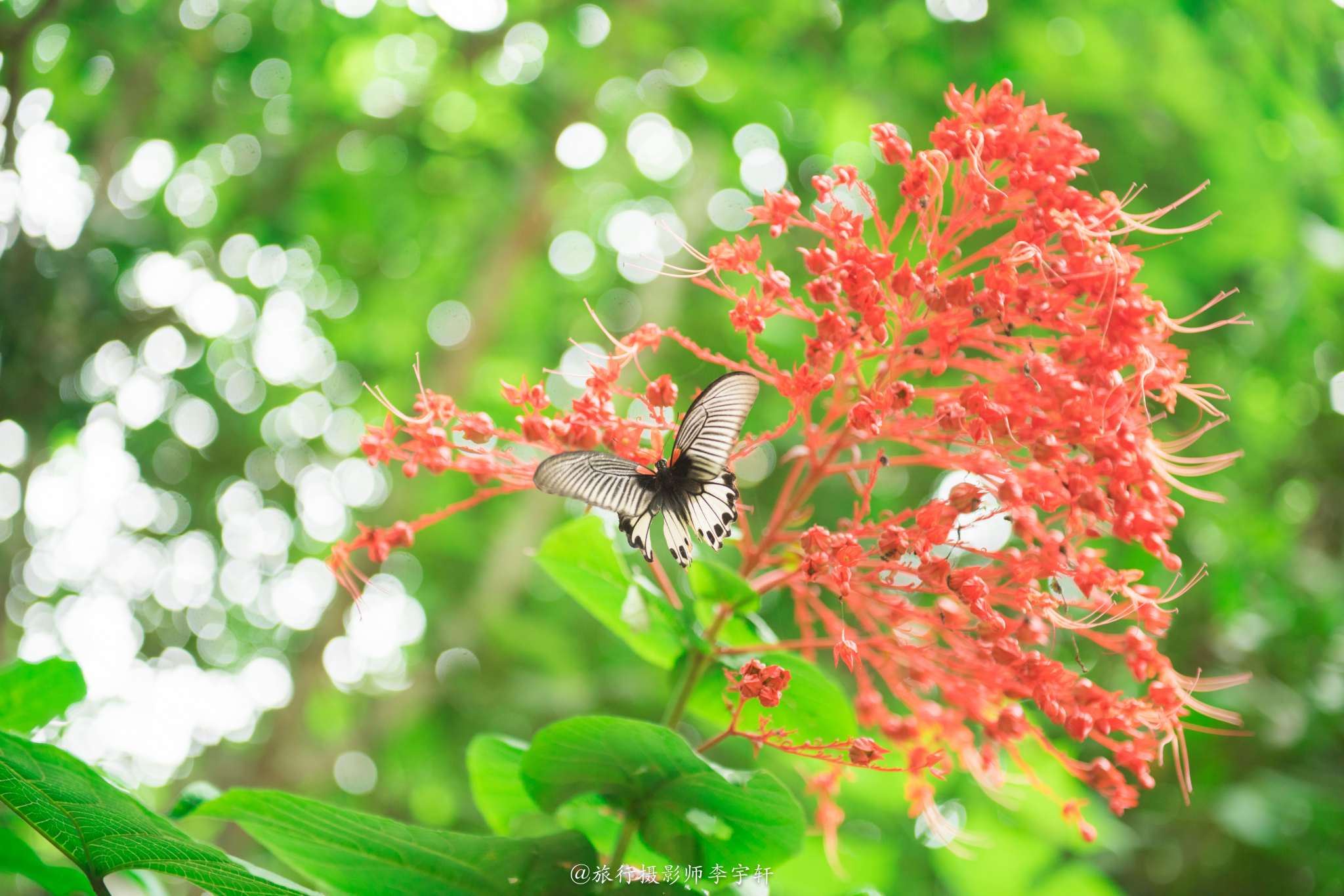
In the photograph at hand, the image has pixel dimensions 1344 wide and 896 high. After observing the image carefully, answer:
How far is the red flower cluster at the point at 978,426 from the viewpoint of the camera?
3.12 feet

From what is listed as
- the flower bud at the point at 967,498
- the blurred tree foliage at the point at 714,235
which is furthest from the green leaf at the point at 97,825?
the blurred tree foliage at the point at 714,235

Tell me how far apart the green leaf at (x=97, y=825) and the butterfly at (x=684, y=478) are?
516 millimetres

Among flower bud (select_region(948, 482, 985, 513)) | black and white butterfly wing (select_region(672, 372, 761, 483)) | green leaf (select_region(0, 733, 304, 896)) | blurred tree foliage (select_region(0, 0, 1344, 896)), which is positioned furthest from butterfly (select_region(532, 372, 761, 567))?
blurred tree foliage (select_region(0, 0, 1344, 896))

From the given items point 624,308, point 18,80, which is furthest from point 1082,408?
point 624,308

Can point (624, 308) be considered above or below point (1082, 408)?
above

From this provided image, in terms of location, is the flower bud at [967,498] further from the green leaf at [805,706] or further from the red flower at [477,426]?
the red flower at [477,426]

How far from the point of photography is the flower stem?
44.5 inches

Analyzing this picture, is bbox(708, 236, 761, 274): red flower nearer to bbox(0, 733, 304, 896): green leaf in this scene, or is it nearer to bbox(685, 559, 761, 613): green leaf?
bbox(685, 559, 761, 613): green leaf

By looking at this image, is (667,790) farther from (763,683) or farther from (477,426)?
(477,426)

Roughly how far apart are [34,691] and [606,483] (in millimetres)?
859

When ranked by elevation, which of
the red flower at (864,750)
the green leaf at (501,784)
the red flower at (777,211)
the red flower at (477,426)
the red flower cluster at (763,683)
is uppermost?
the red flower at (777,211)

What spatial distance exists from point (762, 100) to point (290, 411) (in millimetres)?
4188

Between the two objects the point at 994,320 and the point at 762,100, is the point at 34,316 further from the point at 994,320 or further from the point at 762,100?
the point at 994,320

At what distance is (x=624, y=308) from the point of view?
487 cm
